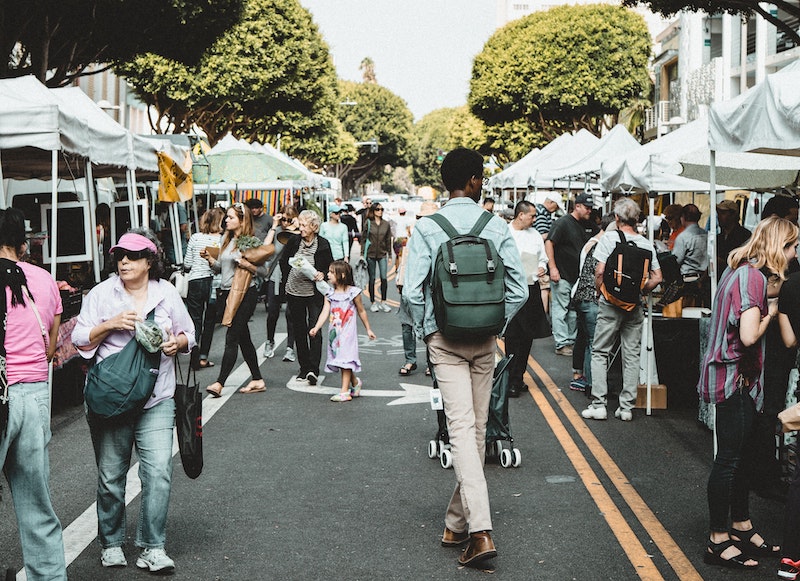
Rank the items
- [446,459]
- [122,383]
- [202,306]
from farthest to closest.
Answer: [202,306] → [446,459] → [122,383]

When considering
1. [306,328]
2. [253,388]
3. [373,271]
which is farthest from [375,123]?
[253,388]

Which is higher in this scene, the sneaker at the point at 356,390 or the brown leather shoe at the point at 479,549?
the brown leather shoe at the point at 479,549

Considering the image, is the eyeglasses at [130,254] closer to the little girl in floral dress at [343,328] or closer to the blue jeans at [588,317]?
the little girl in floral dress at [343,328]

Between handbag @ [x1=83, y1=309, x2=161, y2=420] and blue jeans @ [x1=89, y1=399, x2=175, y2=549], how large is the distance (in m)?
0.12

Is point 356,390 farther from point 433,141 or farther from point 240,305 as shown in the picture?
point 433,141

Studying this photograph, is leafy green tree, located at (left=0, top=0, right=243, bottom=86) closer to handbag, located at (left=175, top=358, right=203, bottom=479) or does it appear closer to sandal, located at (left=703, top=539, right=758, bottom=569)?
handbag, located at (left=175, top=358, right=203, bottom=479)

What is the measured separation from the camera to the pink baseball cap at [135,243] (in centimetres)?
484

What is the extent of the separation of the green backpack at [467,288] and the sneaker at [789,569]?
170 centimetres

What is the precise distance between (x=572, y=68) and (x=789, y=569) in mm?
47064

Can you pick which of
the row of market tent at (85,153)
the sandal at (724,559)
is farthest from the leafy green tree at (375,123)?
the sandal at (724,559)

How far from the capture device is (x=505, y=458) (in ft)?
23.1

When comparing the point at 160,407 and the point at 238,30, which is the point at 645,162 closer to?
the point at 160,407

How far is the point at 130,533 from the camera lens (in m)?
5.58

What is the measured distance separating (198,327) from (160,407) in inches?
283
